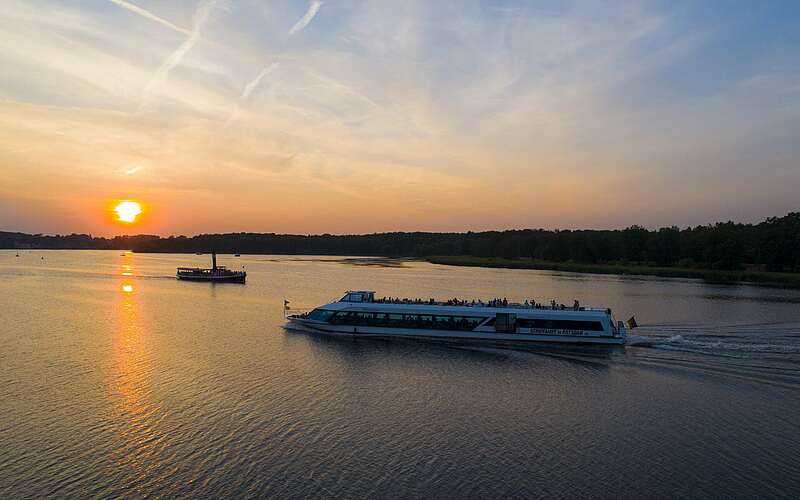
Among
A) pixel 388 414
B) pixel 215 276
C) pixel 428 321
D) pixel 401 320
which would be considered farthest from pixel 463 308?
pixel 215 276

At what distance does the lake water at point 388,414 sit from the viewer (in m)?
23.5

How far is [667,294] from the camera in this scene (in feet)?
306

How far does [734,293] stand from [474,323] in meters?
65.7

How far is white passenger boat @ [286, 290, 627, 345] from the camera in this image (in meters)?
52.8

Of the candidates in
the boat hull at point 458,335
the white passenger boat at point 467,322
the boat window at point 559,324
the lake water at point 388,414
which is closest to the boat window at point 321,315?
the white passenger boat at point 467,322

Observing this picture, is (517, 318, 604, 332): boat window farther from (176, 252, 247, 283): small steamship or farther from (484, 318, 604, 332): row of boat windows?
(176, 252, 247, 283): small steamship

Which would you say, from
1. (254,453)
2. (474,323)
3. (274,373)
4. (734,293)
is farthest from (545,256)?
(254,453)

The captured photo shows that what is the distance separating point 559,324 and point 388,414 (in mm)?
27633

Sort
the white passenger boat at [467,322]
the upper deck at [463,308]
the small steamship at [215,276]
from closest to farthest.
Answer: the white passenger boat at [467,322], the upper deck at [463,308], the small steamship at [215,276]

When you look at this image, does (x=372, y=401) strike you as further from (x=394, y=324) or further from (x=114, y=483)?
(x=394, y=324)

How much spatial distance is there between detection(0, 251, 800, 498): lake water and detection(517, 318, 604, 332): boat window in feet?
9.47

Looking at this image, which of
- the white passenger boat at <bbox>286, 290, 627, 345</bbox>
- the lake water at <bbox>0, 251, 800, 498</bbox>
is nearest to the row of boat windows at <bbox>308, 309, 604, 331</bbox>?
the white passenger boat at <bbox>286, 290, 627, 345</bbox>

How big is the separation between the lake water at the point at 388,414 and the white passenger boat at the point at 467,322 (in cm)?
240

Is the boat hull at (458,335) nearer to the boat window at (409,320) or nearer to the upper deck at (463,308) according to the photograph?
the boat window at (409,320)
